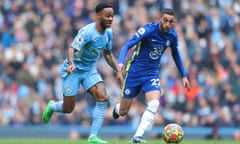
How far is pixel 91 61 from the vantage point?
1614 cm

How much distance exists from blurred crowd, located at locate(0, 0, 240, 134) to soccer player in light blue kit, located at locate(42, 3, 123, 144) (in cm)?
780

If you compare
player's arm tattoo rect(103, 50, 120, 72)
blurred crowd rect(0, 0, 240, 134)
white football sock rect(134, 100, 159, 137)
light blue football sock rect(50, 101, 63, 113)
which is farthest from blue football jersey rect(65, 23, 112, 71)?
blurred crowd rect(0, 0, 240, 134)

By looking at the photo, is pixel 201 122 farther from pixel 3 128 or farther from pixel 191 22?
pixel 3 128

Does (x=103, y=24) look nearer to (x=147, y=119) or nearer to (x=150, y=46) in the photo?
(x=150, y=46)

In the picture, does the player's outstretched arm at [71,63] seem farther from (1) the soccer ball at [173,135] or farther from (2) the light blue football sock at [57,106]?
(1) the soccer ball at [173,135]

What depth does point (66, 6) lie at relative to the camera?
28.0m

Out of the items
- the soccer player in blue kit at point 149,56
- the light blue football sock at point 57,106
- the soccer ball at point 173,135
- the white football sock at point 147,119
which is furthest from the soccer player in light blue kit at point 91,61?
the soccer ball at point 173,135

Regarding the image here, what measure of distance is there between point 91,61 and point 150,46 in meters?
1.14

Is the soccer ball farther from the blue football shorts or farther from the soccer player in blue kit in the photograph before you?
the blue football shorts

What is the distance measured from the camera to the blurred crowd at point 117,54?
2409 cm

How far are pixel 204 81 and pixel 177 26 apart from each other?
232 centimetres

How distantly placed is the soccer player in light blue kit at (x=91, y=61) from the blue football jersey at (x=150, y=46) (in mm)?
479

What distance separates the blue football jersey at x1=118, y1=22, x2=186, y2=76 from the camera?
15938 mm

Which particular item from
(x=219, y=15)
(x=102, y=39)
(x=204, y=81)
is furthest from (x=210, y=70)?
(x=102, y=39)
